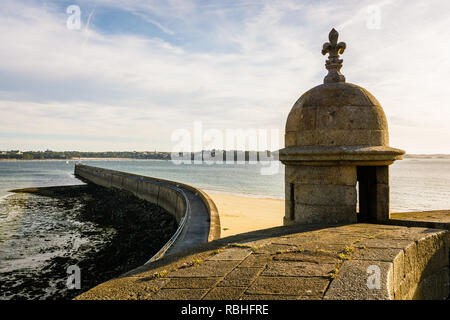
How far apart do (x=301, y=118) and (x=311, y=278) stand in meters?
2.99

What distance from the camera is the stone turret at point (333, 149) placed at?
4.75m

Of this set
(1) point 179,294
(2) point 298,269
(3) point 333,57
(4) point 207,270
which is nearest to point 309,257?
(2) point 298,269

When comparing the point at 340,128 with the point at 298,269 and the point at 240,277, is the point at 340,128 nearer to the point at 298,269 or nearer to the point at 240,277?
the point at 298,269

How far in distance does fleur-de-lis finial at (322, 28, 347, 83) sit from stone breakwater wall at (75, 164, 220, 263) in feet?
16.5

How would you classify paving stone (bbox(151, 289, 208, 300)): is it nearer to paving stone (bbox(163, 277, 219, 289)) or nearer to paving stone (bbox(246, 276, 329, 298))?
paving stone (bbox(163, 277, 219, 289))

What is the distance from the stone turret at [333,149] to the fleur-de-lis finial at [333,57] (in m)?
0.24

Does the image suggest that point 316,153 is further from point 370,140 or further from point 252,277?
point 252,277

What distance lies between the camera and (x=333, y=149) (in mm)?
4656

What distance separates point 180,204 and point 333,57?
41.6ft

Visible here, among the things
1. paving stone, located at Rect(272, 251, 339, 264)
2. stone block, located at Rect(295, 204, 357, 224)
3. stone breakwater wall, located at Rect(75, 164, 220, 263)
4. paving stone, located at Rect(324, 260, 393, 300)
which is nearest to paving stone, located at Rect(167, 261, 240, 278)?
paving stone, located at Rect(272, 251, 339, 264)

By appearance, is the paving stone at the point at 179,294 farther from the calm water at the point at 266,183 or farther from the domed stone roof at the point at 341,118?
the calm water at the point at 266,183

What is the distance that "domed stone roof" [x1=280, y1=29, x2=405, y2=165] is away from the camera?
470 centimetres

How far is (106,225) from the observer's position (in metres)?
18.4
